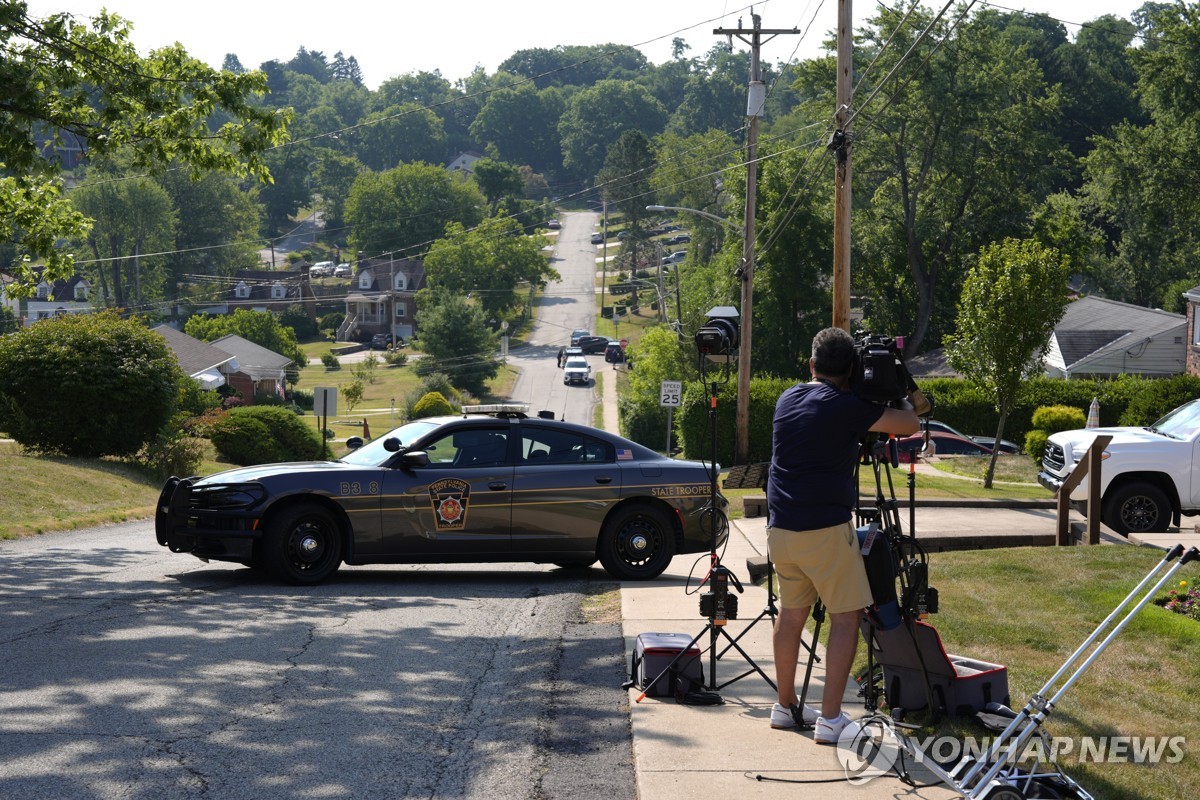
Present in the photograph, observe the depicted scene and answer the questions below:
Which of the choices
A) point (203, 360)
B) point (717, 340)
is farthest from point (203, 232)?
point (717, 340)

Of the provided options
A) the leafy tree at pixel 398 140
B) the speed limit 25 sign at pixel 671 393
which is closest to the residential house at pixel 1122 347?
the speed limit 25 sign at pixel 671 393

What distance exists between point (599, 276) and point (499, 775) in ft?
416

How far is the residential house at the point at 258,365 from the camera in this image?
7456 centimetres

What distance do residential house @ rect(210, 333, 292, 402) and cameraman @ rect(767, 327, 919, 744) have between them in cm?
6922

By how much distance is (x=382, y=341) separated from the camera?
107 m

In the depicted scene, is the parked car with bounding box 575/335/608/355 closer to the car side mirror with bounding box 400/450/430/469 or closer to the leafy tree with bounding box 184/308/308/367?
the leafy tree with bounding box 184/308/308/367

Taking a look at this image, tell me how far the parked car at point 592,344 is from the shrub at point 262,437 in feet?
196

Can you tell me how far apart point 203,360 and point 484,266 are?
4606 centimetres

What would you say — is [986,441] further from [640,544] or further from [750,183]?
[640,544]

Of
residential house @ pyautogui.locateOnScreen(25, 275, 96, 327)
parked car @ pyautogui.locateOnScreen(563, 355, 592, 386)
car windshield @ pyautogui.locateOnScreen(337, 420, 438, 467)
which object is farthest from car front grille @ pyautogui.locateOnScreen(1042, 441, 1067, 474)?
residential house @ pyautogui.locateOnScreen(25, 275, 96, 327)

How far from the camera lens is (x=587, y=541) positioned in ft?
40.1

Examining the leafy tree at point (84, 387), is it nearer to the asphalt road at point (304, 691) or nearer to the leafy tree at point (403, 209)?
the asphalt road at point (304, 691)

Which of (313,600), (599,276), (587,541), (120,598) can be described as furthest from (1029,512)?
(599,276)

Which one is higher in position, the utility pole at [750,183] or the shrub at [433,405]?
the utility pole at [750,183]
